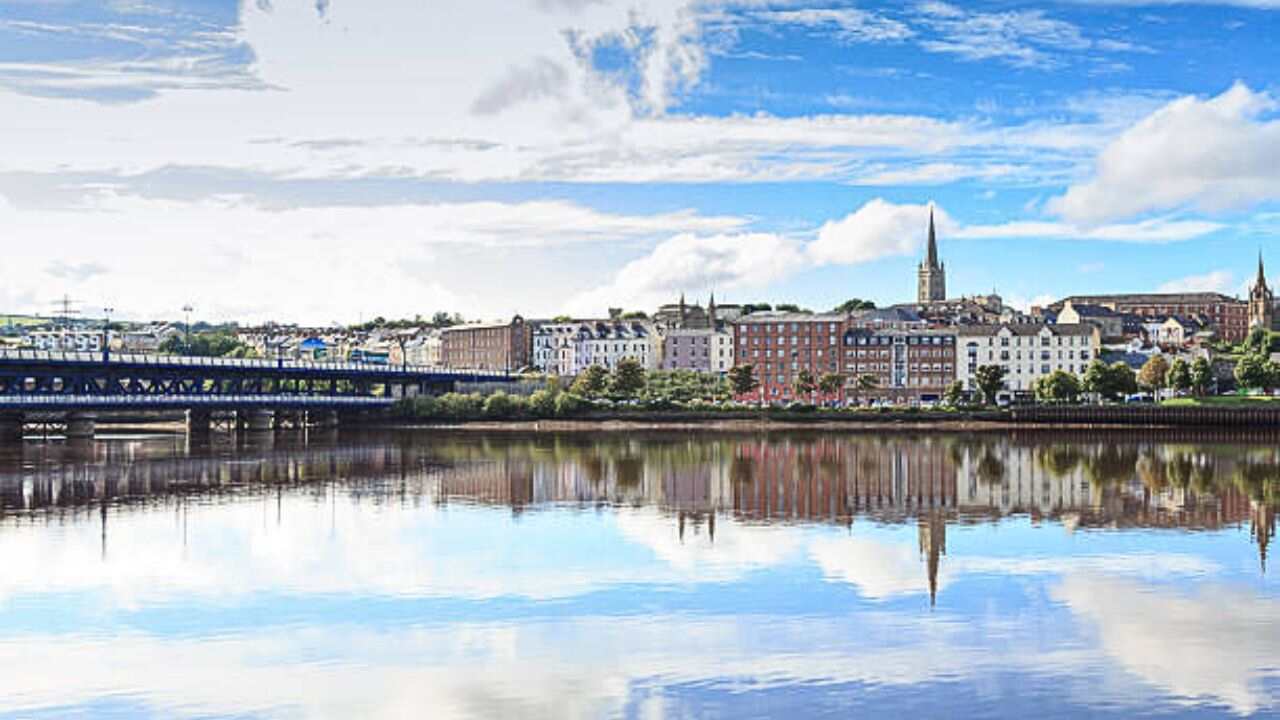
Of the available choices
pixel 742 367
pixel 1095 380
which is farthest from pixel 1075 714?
pixel 742 367

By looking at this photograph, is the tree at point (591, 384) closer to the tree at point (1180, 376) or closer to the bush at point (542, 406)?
the bush at point (542, 406)

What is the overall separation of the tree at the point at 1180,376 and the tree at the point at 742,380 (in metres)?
36.3

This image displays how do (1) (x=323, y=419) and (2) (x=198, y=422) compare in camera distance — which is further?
(1) (x=323, y=419)

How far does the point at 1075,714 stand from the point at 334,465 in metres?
56.4

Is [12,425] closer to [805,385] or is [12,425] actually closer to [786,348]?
[805,385]

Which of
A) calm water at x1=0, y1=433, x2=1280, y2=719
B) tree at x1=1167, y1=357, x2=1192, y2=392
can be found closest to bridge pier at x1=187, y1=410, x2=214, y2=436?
calm water at x1=0, y1=433, x2=1280, y2=719

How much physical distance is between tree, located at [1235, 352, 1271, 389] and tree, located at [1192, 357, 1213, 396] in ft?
9.22

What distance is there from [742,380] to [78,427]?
5689 cm

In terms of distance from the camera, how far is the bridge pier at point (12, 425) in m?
97.8

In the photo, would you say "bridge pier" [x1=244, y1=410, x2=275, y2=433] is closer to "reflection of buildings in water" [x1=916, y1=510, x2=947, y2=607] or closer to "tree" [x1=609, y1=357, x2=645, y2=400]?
"tree" [x1=609, y1=357, x2=645, y2=400]

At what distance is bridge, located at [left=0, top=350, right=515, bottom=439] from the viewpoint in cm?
9025

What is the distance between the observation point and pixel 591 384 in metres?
128

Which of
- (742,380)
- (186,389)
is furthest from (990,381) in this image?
(186,389)

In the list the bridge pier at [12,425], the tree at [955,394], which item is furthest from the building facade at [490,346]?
the bridge pier at [12,425]
